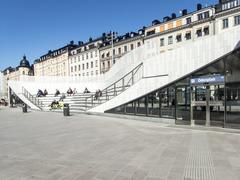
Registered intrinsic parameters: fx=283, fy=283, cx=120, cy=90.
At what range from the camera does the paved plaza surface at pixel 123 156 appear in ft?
22.0

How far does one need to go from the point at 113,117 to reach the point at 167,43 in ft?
146

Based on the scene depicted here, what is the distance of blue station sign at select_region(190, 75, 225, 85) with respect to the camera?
13602 mm

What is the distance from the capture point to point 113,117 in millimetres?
20641

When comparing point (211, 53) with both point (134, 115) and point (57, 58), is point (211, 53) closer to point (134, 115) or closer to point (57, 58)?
point (134, 115)

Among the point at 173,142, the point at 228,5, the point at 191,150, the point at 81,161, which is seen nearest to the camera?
the point at 81,161

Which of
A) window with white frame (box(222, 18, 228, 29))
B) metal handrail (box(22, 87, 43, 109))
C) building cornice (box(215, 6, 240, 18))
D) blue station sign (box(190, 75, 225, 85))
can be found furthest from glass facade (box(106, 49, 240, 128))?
window with white frame (box(222, 18, 228, 29))

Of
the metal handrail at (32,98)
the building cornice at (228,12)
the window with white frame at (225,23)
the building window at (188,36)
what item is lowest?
the metal handrail at (32,98)

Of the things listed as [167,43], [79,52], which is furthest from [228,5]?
[79,52]

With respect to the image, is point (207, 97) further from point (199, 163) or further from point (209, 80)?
point (199, 163)

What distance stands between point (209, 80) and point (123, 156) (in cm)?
747

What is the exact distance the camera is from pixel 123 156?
27.6ft

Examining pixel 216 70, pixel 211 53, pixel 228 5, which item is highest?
pixel 228 5

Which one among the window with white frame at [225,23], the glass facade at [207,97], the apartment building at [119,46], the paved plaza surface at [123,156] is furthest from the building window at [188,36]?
the paved plaza surface at [123,156]

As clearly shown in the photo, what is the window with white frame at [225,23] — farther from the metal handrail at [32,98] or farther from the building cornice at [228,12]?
the metal handrail at [32,98]
